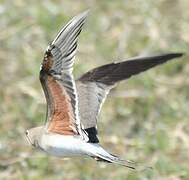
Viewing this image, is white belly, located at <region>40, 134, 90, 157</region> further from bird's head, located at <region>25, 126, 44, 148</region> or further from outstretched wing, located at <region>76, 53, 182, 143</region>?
outstretched wing, located at <region>76, 53, 182, 143</region>

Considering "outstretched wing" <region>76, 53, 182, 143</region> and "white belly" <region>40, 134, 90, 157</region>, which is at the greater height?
"outstretched wing" <region>76, 53, 182, 143</region>

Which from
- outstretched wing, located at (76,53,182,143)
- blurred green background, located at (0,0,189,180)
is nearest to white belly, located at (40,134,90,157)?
outstretched wing, located at (76,53,182,143)

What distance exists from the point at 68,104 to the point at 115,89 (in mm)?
2204

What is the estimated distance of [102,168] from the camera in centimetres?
552

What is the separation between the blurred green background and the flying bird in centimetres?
67

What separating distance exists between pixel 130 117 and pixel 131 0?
1649 mm

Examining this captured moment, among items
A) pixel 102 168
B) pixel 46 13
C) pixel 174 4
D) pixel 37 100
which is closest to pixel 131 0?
pixel 174 4

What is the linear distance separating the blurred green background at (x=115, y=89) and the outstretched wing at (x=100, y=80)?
25.3 inches

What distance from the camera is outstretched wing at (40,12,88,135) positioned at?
13.7ft

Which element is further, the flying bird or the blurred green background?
the blurred green background

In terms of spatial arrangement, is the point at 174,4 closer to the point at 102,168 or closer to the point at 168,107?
the point at 168,107

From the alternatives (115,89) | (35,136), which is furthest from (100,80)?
(115,89)

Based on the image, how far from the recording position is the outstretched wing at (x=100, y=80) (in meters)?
4.86

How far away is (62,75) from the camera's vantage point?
4.25 meters
